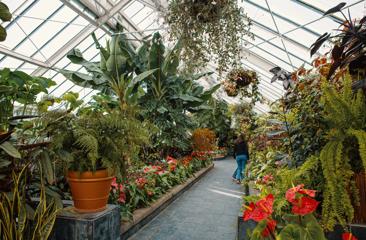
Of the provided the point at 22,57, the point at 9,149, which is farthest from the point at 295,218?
the point at 22,57

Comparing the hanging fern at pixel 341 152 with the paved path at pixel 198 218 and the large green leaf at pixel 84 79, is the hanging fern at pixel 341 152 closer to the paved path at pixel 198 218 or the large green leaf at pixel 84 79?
the paved path at pixel 198 218

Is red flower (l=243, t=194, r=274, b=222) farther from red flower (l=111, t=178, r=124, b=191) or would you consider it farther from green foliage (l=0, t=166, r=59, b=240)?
red flower (l=111, t=178, r=124, b=191)

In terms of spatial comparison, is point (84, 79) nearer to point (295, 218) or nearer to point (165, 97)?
point (165, 97)

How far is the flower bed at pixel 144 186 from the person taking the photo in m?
3.04

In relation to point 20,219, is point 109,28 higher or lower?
higher

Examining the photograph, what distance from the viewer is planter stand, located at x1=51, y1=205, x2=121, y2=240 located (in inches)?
80.9

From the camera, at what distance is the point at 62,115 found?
7.11 feet

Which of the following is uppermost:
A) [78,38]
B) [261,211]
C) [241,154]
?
[78,38]

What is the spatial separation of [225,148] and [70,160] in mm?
13710

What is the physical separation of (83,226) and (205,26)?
218 centimetres

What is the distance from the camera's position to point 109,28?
1005cm

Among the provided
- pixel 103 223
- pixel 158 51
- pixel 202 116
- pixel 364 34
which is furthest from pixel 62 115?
pixel 202 116

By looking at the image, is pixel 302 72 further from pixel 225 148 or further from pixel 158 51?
pixel 225 148

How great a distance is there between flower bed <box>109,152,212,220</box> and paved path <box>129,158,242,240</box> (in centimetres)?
26
